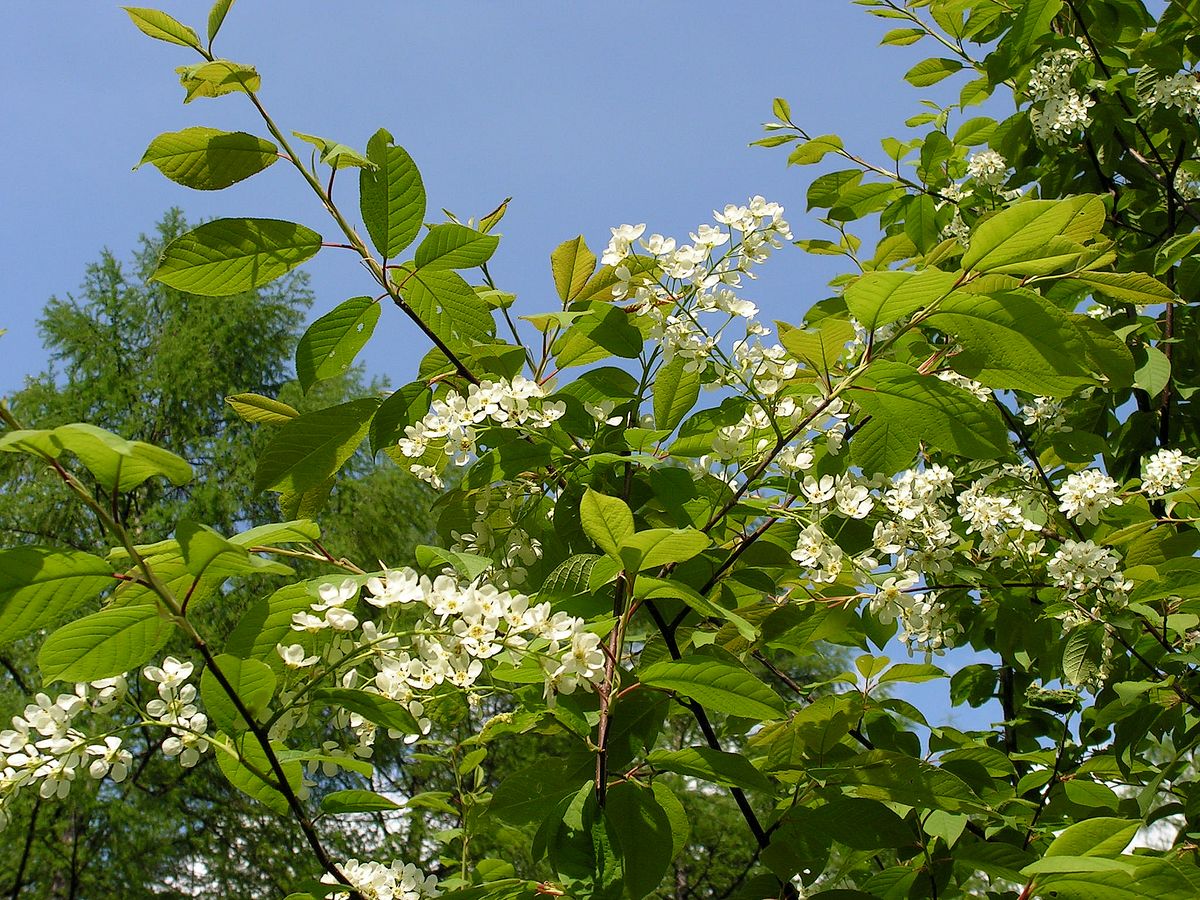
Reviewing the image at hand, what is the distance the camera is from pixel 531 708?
3.37 feet

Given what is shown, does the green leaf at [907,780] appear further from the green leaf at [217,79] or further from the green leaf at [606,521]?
the green leaf at [217,79]

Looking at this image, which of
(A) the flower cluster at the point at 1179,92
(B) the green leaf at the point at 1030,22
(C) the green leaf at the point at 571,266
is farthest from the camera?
(A) the flower cluster at the point at 1179,92

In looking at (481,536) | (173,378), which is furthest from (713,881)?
(481,536)

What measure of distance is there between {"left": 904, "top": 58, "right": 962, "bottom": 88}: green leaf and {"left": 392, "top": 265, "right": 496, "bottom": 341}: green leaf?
8.07ft

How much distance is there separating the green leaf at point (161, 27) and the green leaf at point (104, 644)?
0.66 metres

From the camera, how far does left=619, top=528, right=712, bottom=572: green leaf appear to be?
2.94 feet

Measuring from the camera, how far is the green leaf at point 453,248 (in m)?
1.17

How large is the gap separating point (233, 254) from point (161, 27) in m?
0.26

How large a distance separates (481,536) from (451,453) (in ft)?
0.47

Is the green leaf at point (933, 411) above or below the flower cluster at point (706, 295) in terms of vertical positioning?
below

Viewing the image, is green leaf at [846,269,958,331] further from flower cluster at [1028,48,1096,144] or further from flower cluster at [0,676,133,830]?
flower cluster at [1028,48,1096,144]

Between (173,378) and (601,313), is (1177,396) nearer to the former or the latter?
(601,313)

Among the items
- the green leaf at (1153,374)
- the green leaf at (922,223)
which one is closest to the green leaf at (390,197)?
the green leaf at (1153,374)

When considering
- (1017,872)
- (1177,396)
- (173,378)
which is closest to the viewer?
(1017,872)
